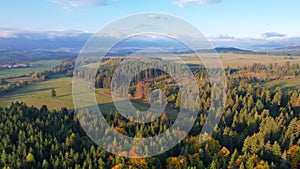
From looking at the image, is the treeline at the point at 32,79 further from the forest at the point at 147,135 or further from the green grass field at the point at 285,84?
the green grass field at the point at 285,84

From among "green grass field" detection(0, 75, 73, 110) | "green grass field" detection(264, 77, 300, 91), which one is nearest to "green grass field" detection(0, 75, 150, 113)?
"green grass field" detection(0, 75, 73, 110)

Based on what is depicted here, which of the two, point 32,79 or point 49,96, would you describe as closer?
point 49,96

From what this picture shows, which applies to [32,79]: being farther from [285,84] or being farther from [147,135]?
[285,84]

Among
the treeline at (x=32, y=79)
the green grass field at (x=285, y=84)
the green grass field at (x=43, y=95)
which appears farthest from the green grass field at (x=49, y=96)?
the green grass field at (x=285, y=84)

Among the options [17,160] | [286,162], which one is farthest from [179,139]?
[17,160]

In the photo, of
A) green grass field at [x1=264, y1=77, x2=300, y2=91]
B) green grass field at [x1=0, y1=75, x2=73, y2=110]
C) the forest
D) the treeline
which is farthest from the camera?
green grass field at [x1=264, y1=77, x2=300, y2=91]

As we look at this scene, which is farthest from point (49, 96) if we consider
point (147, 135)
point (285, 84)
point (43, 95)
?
point (285, 84)

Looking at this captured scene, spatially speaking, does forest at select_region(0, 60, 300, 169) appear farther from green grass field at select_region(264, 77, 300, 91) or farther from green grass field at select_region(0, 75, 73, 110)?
green grass field at select_region(264, 77, 300, 91)

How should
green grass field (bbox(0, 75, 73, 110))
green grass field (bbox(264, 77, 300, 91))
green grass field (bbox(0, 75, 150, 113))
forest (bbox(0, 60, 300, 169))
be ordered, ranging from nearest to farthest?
1. forest (bbox(0, 60, 300, 169))
2. green grass field (bbox(0, 75, 150, 113))
3. green grass field (bbox(0, 75, 73, 110))
4. green grass field (bbox(264, 77, 300, 91))

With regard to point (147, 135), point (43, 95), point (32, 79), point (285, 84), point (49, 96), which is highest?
point (32, 79)
